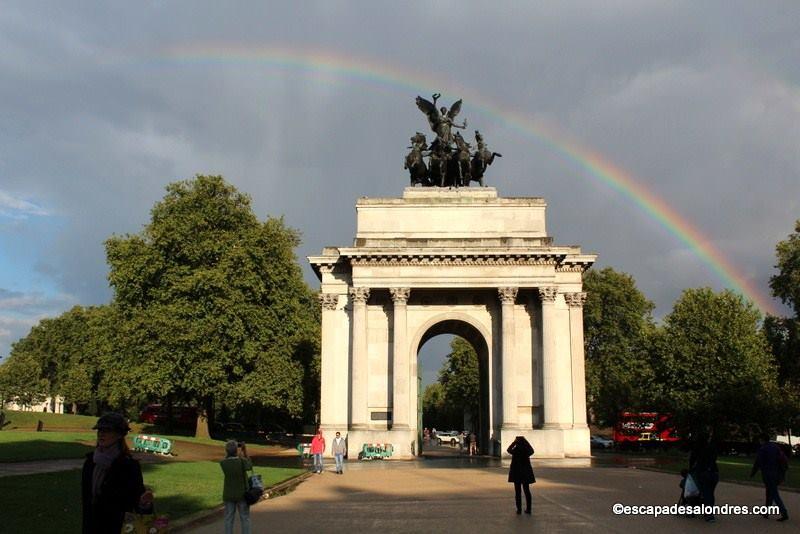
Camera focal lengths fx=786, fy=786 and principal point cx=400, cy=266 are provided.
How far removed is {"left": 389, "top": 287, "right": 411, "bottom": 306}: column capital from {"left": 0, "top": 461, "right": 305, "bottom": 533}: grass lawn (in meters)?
17.3

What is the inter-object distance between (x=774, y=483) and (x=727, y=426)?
1698 inches

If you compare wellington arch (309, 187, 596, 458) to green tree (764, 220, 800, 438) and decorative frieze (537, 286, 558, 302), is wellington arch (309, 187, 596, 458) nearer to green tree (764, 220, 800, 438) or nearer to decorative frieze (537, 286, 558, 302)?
decorative frieze (537, 286, 558, 302)

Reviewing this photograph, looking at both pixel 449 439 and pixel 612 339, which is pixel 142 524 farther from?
pixel 449 439

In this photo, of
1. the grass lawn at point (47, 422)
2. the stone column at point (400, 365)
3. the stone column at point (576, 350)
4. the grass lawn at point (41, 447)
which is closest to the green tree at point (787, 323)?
the stone column at point (576, 350)

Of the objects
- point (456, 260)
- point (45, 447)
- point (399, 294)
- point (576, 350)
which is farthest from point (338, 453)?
point (576, 350)

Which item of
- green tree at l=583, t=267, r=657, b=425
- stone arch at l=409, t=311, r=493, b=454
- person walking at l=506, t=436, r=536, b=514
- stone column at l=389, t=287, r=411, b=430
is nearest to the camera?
person walking at l=506, t=436, r=536, b=514

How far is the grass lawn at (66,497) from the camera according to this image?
1352 cm

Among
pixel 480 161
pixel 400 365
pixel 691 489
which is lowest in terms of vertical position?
pixel 691 489

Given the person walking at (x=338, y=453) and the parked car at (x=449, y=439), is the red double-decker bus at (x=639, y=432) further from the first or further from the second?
the person walking at (x=338, y=453)

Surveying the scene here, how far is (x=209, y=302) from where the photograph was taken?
4903 centimetres

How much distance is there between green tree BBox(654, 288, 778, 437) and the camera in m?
53.0

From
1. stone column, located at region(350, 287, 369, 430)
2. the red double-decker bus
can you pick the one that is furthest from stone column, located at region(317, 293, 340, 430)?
the red double-decker bus

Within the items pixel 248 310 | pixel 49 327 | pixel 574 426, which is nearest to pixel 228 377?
pixel 248 310

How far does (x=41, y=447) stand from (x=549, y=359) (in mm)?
24644
